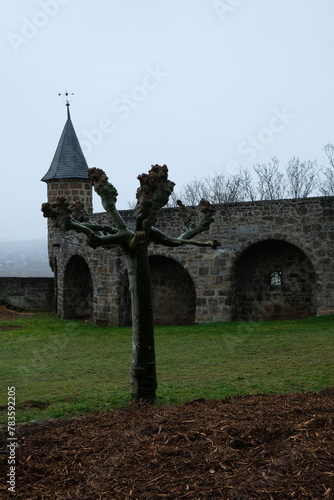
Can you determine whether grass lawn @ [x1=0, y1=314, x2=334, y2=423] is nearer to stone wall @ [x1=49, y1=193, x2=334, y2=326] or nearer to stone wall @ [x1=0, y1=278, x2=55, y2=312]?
stone wall @ [x1=49, y1=193, x2=334, y2=326]

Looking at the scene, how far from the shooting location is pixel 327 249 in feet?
54.3

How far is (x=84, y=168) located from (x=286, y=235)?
35.8 ft

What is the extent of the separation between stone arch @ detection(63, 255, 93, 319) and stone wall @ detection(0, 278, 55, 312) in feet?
14.9

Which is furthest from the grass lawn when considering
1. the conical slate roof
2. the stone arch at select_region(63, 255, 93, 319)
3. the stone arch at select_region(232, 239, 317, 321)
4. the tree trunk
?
the conical slate roof

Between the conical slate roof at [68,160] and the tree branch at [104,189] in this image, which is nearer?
the tree branch at [104,189]

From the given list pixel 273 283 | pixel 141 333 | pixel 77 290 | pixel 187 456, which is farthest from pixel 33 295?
pixel 187 456

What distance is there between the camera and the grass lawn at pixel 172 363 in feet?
26.5

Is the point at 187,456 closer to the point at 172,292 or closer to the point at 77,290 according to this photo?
the point at 172,292

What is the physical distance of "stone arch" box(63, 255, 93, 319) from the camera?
2242 cm

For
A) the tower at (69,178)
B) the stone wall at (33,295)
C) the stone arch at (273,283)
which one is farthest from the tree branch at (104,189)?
the stone wall at (33,295)

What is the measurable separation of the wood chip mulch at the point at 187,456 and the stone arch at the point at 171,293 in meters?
13.9

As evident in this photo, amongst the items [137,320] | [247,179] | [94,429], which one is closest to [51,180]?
[137,320]

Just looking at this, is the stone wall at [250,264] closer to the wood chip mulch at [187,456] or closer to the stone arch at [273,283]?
the stone arch at [273,283]

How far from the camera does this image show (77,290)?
22859 mm
